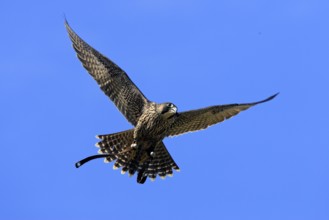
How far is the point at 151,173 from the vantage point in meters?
14.1

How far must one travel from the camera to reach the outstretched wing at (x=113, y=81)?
528 inches

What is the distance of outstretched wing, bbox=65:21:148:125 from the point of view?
44.0 feet

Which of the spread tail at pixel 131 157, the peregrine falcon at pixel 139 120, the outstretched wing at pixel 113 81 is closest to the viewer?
the peregrine falcon at pixel 139 120

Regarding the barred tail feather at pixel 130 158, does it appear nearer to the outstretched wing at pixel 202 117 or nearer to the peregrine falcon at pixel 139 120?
the peregrine falcon at pixel 139 120

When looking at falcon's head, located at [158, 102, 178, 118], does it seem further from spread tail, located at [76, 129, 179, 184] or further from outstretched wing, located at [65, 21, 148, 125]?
spread tail, located at [76, 129, 179, 184]

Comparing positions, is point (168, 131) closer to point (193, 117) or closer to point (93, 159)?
point (193, 117)

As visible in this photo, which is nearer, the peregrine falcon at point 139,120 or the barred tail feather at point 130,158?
the peregrine falcon at point 139,120

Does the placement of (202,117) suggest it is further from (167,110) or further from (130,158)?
(130,158)

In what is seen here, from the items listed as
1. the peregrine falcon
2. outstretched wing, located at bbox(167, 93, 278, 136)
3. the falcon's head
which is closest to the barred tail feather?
the peregrine falcon

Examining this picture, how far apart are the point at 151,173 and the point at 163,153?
0.50 m

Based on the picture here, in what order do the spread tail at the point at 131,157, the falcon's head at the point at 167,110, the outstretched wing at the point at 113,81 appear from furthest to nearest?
the spread tail at the point at 131,157, the outstretched wing at the point at 113,81, the falcon's head at the point at 167,110

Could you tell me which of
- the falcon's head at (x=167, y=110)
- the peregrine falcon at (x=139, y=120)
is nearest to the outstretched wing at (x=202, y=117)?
the peregrine falcon at (x=139, y=120)

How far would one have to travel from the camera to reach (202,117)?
13.3m

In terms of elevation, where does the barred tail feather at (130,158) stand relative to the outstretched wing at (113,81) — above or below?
below
